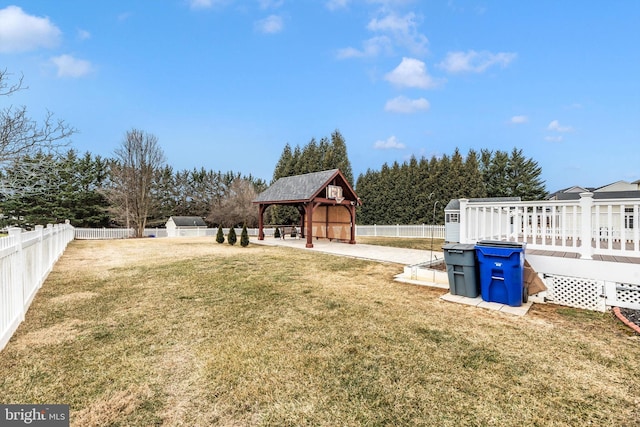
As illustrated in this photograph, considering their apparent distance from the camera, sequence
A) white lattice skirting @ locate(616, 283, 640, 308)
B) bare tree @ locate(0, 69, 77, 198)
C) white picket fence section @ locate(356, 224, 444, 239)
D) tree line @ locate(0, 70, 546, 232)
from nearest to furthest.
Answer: white lattice skirting @ locate(616, 283, 640, 308), bare tree @ locate(0, 69, 77, 198), white picket fence section @ locate(356, 224, 444, 239), tree line @ locate(0, 70, 546, 232)

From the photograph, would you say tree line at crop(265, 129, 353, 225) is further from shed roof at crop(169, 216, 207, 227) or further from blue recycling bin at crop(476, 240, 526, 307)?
blue recycling bin at crop(476, 240, 526, 307)

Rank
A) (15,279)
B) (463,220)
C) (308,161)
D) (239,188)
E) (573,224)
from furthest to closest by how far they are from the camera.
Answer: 1. (239,188)
2. (308,161)
3. (463,220)
4. (573,224)
5. (15,279)

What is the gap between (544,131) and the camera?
2530 centimetres

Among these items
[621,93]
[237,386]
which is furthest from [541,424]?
[621,93]

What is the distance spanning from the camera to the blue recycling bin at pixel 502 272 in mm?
4848

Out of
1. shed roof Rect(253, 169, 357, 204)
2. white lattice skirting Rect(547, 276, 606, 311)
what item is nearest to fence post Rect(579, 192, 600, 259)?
white lattice skirting Rect(547, 276, 606, 311)

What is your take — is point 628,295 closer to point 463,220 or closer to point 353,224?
point 463,220

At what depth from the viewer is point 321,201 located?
48.1ft

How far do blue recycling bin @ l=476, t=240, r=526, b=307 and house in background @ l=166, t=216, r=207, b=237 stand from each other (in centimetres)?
2350

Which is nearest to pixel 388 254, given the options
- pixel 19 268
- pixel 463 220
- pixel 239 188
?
pixel 463 220

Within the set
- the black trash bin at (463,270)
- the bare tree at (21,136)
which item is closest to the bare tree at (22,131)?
the bare tree at (21,136)

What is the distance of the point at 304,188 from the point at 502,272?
464 inches

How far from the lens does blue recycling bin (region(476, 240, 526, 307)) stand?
4848mm

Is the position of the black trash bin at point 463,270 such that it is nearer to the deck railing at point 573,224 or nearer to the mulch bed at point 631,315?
the deck railing at point 573,224
